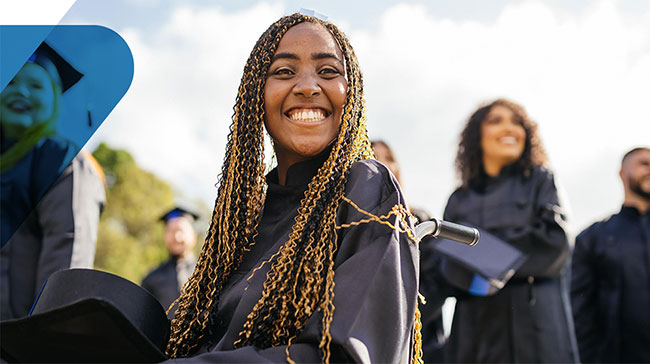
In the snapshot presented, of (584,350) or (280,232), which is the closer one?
(280,232)

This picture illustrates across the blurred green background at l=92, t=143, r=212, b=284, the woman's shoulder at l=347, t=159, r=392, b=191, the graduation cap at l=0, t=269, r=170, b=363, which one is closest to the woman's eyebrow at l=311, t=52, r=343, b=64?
the woman's shoulder at l=347, t=159, r=392, b=191

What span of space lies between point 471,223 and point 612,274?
135 cm

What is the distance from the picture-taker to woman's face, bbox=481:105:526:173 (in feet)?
17.7

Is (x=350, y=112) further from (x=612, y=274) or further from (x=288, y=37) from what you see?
(x=612, y=274)

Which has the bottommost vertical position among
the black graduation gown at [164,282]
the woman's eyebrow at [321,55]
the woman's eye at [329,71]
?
the black graduation gown at [164,282]

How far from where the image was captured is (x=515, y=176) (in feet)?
17.4

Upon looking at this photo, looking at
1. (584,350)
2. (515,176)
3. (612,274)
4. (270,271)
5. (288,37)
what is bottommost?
(584,350)

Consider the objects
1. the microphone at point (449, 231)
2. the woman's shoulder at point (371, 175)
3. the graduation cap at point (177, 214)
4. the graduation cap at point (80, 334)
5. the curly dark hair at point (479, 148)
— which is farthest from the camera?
the graduation cap at point (177, 214)

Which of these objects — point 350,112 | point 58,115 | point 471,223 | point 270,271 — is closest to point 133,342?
point 270,271

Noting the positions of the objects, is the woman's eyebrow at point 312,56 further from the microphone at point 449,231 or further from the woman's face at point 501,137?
the woman's face at point 501,137

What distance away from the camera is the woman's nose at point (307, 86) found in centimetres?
231

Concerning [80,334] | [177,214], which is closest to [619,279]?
[80,334]
